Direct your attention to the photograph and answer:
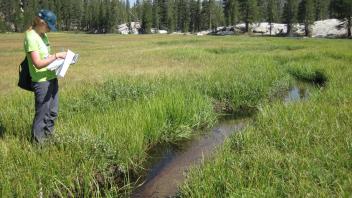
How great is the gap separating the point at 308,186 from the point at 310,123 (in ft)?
10.3

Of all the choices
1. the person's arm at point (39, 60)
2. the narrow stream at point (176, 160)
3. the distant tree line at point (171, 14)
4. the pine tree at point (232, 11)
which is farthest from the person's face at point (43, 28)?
the pine tree at point (232, 11)

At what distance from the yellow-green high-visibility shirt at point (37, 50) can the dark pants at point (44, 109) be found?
0.10 metres

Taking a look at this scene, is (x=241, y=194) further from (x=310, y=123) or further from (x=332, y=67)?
(x=332, y=67)

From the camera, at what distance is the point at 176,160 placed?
8109 millimetres

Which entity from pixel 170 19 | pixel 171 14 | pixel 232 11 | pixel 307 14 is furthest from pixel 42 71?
pixel 171 14

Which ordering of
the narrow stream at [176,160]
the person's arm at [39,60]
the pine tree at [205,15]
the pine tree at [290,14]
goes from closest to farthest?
1. the person's arm at [39,60]
2. the narrow stream at [176,160]
3. the pine tree at [290,14]
4. the pine tree at [205,15]

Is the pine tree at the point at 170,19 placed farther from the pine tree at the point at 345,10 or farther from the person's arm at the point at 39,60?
the person's arm at the point at 39,60

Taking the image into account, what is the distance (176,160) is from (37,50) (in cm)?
356

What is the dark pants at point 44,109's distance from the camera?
21.7 feet

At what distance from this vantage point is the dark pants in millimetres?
6617

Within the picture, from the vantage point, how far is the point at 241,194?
4.98m

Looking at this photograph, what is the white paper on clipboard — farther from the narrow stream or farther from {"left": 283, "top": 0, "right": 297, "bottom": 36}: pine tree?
{"left": 283, "top": 0, "right": 297, "bottom": 36}: pine tree

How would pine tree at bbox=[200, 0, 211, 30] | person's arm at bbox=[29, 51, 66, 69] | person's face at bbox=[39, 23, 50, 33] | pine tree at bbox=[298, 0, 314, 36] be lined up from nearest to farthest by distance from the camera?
person's arm at bbox=[29, 51, 66, 69], person's face at bbox=[39, 23, 50, 33], pine tree at bbox=[298, 0, 314, 36], pine tree at bbox=[200, 0, 211, 30]

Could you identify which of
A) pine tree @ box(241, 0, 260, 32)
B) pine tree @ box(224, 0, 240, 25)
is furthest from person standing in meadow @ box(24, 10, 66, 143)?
pine tree @ box(224, 0, 240, 25)
